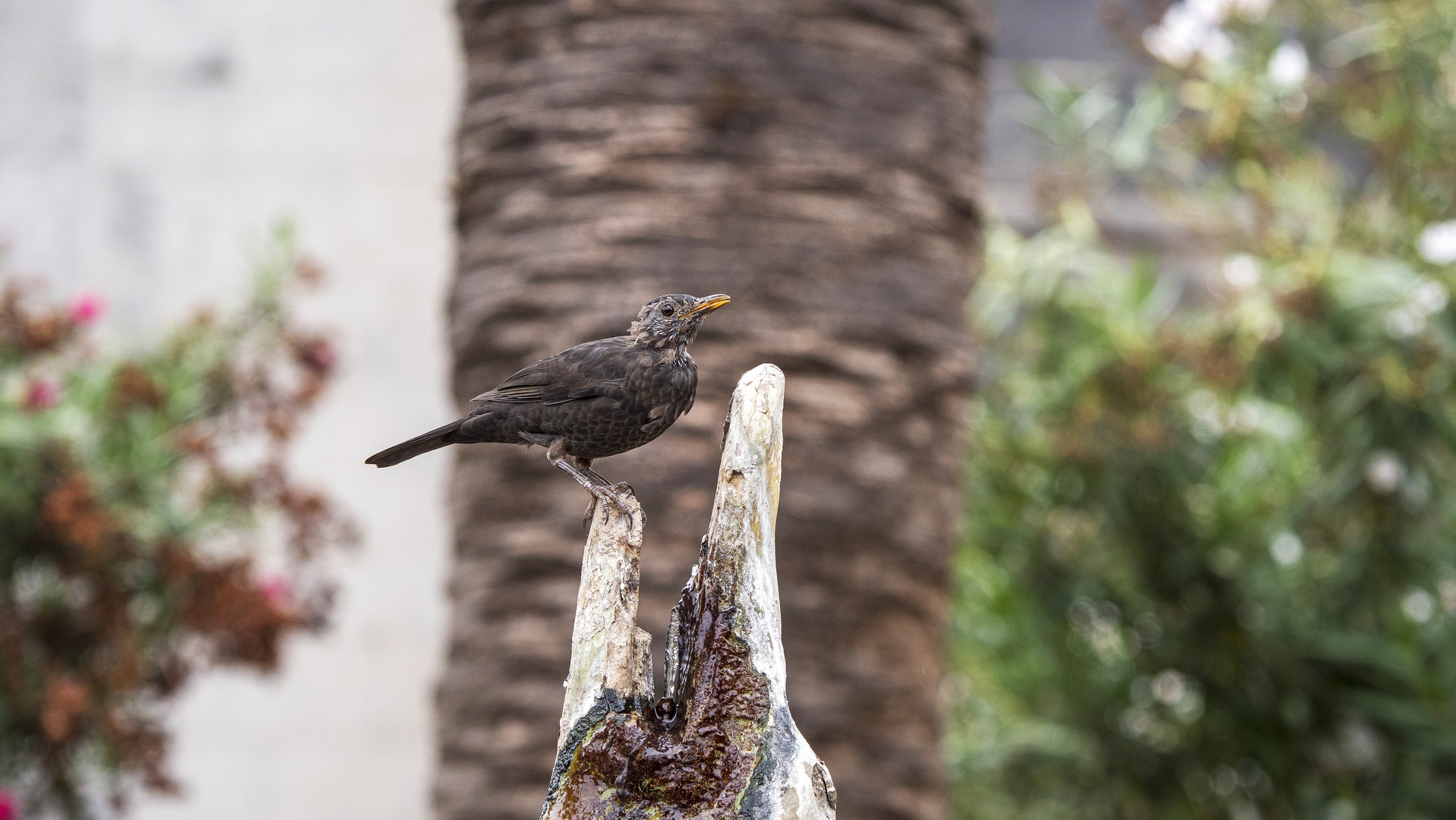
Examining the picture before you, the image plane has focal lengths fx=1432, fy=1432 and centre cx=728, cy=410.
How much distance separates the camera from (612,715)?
4.60ft

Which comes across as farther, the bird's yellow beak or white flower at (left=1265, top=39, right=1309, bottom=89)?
white flower at (left=1265, top=39, right=1309, bottom=89)

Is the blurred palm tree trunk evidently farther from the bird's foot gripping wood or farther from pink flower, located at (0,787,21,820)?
pink flower, located at (0,787,21,820)

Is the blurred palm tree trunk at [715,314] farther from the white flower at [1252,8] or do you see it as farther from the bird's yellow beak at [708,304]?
the white flower at [1252,8]

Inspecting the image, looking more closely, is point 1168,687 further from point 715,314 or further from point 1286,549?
point 715,314

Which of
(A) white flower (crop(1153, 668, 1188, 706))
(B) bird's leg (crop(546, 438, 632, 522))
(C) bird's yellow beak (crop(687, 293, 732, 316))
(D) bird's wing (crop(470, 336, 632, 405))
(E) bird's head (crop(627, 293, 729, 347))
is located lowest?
(A) white flower (crop(1153, 668, 1188, 706))

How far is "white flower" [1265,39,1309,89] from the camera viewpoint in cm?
588

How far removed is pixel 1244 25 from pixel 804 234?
357cm

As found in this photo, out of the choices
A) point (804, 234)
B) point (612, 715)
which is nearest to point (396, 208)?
point (804, 234)

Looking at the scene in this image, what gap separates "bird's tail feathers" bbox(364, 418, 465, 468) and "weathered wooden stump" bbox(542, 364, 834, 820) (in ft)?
0.84

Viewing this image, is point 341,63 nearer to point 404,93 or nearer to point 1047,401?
point 404,93

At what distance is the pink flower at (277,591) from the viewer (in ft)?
14.7

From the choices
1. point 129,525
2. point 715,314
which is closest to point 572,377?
point 715,314

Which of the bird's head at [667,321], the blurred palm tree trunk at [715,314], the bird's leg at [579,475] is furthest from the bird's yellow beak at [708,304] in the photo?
the blurred palm tree trunk at [715,314]

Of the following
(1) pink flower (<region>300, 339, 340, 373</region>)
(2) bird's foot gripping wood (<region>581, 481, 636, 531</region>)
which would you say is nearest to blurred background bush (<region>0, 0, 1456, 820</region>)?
(1) pink flower (<region>300, 339, 340, 373</region>)
